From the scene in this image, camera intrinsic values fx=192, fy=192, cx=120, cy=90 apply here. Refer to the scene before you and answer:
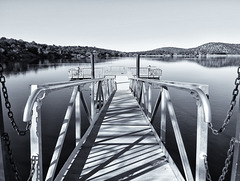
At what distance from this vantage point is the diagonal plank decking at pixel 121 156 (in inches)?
92.6

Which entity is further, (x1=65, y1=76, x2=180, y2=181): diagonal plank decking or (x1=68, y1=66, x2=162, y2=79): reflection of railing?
(x1=68, y1=66, x2=162, y2=79): reflection of railing

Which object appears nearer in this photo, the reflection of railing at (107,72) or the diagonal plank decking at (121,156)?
the diagonal plank decking at (121,156)

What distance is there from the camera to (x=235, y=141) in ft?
4.25

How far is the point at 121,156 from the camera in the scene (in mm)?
2848

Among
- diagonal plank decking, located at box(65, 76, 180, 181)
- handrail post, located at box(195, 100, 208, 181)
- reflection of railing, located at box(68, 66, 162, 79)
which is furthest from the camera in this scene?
reflection of railing, located at box(68, 66, 162, 79)

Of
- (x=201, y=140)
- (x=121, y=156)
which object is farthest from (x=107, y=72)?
(x=201, y=140)

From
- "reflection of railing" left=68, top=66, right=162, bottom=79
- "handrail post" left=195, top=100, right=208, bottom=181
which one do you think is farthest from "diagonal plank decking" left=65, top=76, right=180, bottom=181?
"reflection of railing" left=68, top=66, right=162, bottom=79

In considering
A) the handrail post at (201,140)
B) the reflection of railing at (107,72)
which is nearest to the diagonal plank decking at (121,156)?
the handrail post at (201,140)

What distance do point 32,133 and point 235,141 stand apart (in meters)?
1.56

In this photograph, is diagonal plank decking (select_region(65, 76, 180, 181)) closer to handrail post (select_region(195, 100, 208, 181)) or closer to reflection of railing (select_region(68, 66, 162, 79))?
handrail post (select_region(195, 100, 208, 181))

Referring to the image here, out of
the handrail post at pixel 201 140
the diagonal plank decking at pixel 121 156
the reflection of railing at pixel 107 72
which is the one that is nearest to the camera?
the handrail post at pixel 201 140

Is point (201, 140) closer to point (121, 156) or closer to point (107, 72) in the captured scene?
point (121, 156)

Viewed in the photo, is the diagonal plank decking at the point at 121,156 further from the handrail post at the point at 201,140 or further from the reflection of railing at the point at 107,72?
the reflection of railing at the point at 107,72

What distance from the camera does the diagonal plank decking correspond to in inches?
92.6
